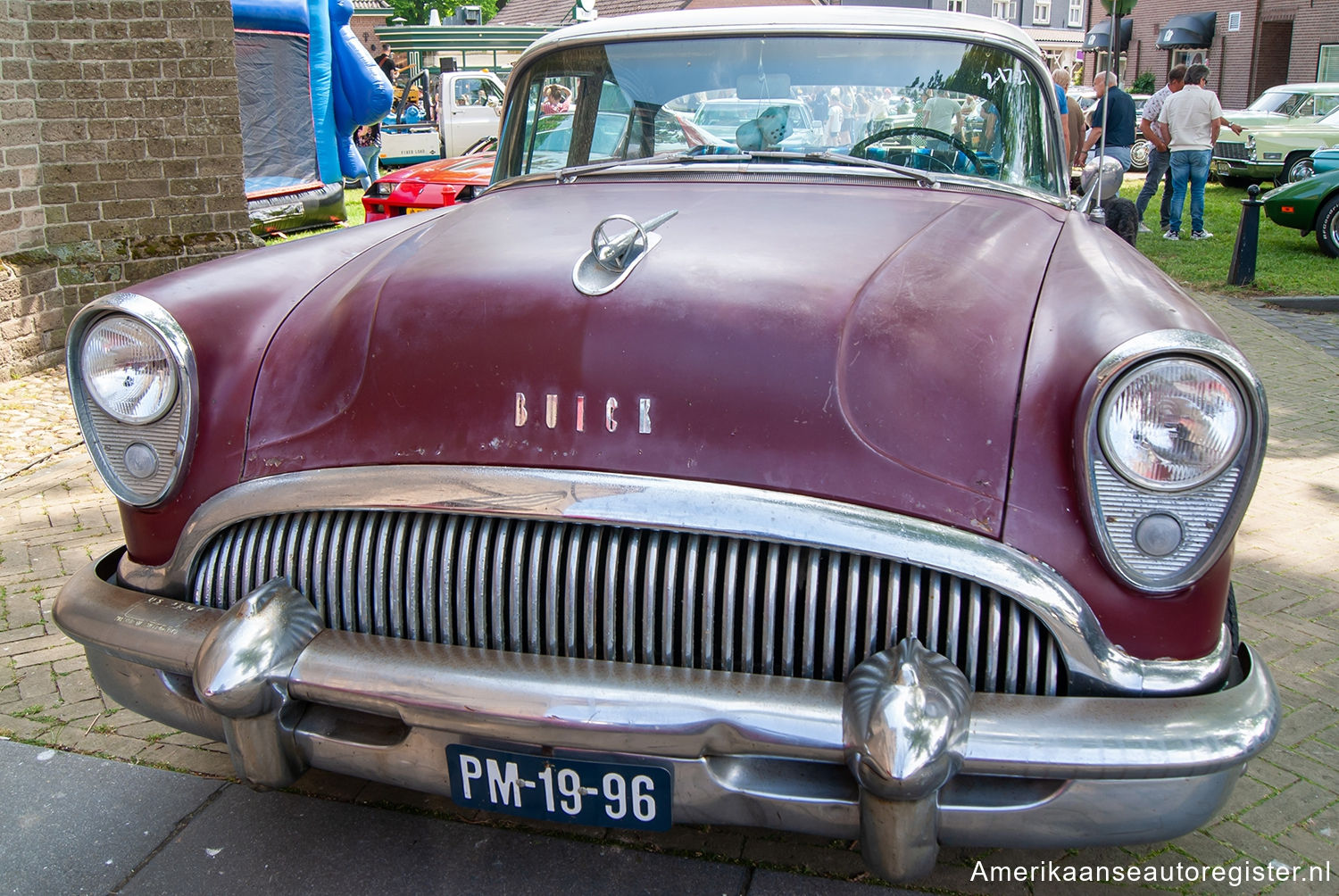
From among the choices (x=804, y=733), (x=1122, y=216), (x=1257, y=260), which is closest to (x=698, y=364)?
(x=804, y=733)

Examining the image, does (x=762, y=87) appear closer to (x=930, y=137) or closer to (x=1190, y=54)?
(x=930, y=137)

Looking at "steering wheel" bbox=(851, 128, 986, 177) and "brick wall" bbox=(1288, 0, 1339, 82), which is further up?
"brick wall" bbox=(1288, 0, 1339, 82)

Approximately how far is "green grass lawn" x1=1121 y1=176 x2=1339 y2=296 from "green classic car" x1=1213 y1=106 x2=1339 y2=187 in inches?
97.6

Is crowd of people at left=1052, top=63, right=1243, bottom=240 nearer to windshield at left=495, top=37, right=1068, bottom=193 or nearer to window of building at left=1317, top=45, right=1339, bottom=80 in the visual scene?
windshield at left=495, top=37, right=1068, bottom=193

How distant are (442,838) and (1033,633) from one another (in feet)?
4.41

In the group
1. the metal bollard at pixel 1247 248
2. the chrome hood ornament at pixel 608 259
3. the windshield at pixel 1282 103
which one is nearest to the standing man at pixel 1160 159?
the metal bollard at pixel 1247 248

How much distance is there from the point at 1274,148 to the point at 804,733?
16730mm

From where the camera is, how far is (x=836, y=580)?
1778 millimetres

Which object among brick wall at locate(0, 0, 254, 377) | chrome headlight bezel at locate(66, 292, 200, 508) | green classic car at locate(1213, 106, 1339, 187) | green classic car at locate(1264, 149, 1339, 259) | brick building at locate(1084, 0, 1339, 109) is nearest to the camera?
chrome headlight bezel at locate(66, 292, 200, 508)

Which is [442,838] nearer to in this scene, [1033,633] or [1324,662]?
[1033,633]

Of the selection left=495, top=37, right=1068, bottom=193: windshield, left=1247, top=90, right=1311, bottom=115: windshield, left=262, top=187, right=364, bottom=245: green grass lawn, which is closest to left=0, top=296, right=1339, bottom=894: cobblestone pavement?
left=495, top=37, right=1068, bottom=193: windshield

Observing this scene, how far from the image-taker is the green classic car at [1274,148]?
14.9 meters

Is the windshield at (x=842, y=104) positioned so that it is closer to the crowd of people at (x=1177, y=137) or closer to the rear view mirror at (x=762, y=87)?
the rear view mirror at (x=762, y=87)

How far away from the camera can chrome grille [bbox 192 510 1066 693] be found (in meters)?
1.77
